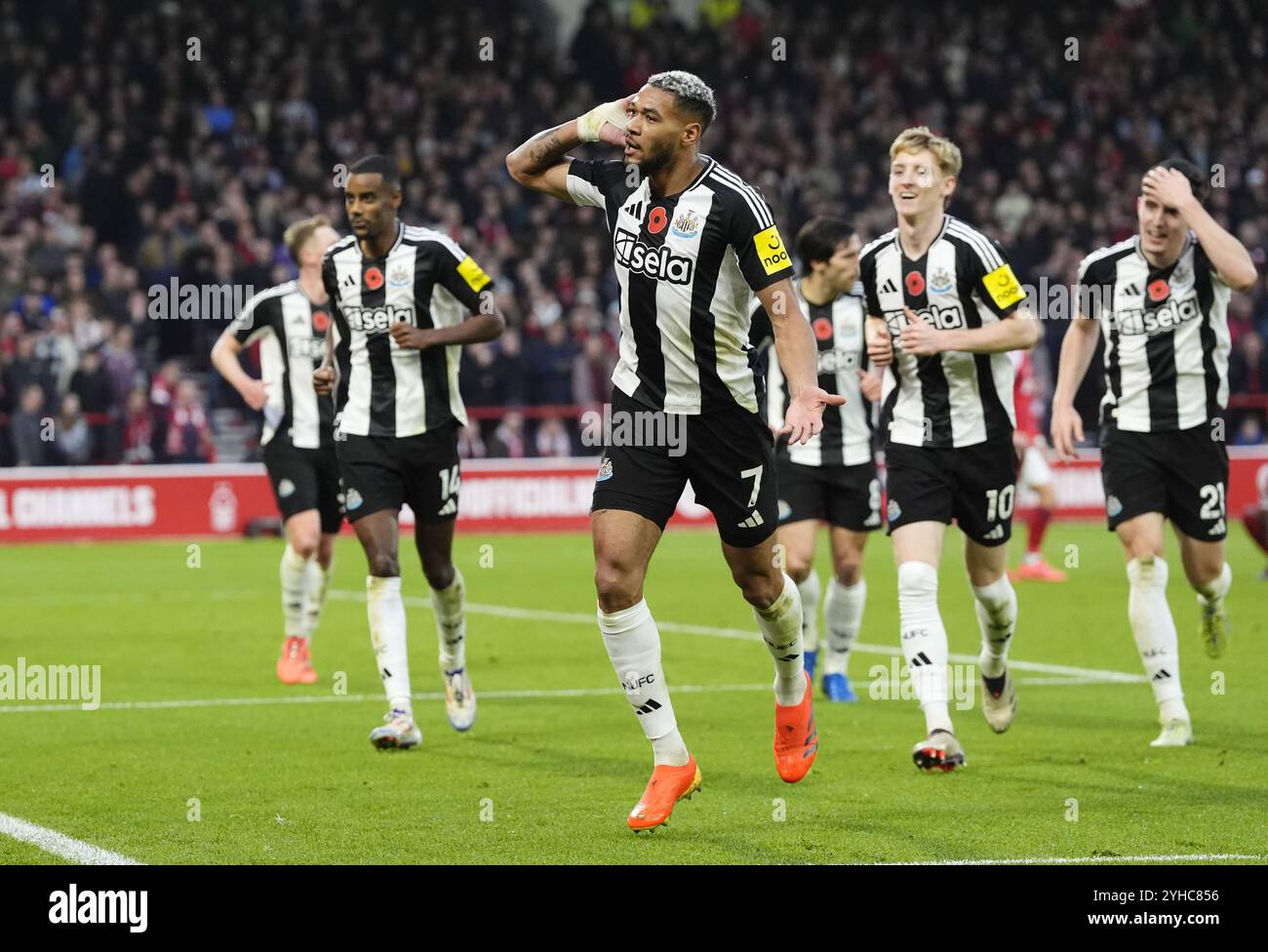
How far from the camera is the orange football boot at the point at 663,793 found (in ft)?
21.8

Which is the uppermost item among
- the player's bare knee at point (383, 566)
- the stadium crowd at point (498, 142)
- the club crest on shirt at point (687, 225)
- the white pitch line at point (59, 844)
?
the stadium crowd at point (498, 142)

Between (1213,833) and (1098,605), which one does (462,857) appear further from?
(1098,605)

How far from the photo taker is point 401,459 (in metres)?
9.30

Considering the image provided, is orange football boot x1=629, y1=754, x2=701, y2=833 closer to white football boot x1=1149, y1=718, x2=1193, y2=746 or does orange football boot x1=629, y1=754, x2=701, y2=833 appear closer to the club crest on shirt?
the club crest on shirt

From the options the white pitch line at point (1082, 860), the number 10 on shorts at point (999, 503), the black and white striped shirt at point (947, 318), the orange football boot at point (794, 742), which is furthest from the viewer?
the number 10 on shorts at point (999, 503)

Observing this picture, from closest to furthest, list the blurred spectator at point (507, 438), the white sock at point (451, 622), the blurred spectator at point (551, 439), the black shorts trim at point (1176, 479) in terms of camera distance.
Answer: the black shorts trim at point (1176, 479) → the white sock at point (451, 622) → the blurred spectator at point (507, 438) → the blurred spectator at point (551, 439)

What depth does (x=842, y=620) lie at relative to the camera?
10750 millimetres

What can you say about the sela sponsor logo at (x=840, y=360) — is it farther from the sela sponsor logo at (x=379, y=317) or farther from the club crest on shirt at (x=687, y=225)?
the club crest on shirt at (x=687, y=225)

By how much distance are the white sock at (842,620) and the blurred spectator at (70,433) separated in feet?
47.1

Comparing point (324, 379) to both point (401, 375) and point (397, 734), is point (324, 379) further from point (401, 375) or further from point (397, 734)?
point (397, 734)

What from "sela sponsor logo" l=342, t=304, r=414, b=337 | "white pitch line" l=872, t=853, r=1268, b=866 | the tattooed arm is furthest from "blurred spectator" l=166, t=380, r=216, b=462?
"white pitch line" l=872, t=853, r=1268, b=866

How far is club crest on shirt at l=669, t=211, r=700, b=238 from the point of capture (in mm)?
6812
